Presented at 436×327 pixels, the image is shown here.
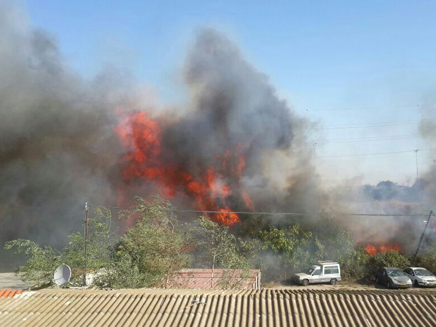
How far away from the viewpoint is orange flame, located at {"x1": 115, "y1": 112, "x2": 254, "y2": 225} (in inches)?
945

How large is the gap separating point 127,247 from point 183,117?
1297 centimetres

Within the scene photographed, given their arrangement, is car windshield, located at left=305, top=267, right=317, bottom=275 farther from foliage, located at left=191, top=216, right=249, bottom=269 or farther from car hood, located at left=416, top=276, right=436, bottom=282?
foliage, located at left=191, top=216, right=249, bottom=269

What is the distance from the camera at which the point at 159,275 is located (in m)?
13.5

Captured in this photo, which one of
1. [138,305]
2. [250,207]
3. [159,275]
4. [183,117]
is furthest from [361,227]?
[138,305]

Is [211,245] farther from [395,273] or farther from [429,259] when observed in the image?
[429,259]

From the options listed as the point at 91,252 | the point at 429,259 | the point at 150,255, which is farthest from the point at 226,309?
the point at 429,259

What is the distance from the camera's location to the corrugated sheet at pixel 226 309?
22.6ft

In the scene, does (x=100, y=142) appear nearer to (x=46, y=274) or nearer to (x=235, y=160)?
(x=235, y=160)

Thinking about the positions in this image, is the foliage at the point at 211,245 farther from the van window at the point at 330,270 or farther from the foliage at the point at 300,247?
the van window at the point at 330,270

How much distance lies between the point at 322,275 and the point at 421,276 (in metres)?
4.77

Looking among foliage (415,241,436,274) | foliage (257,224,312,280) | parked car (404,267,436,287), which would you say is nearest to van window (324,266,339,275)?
foliage (257,224,312,280)

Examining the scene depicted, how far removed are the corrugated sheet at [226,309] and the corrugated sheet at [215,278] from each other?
5615 millimetres

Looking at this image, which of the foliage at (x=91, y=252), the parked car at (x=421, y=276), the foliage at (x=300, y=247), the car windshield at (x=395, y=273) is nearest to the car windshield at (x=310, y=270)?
the foliage at (x=300, y=247)

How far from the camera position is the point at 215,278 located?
16.4m
